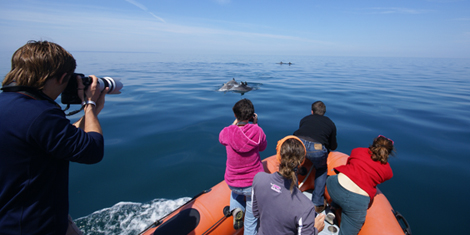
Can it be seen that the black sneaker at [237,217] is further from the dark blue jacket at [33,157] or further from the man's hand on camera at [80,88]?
the man's hand on camera at [80,88]

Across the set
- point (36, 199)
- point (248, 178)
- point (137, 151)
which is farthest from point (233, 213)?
point (137, 151)

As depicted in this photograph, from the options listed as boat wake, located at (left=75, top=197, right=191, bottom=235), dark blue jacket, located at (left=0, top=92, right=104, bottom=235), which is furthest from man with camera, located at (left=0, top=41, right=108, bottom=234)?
boat wake, located at (left=75, top=197, right=191, bottom=235)

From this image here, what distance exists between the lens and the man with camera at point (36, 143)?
4.72 ft

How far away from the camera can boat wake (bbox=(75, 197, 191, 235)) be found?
418 cm

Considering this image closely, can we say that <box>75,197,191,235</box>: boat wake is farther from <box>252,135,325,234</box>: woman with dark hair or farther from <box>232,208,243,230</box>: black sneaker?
<box>252,135,325,234</box>: woman with dark hair

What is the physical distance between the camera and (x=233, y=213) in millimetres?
3365

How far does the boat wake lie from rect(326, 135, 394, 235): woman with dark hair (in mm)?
3382

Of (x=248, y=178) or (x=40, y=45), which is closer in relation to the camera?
(x=40, y=45)

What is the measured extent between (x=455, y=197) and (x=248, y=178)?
5.32 metres

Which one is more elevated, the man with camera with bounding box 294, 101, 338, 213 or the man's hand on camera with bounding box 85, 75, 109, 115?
the man's hand on camera with bounding box 85, 75, 109, 115

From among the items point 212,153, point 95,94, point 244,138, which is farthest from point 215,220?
point 212,153

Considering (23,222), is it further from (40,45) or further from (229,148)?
(229,148)

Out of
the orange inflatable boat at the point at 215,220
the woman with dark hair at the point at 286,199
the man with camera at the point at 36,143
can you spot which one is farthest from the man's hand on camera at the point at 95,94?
the orange inflatable boat at the point at 215,220

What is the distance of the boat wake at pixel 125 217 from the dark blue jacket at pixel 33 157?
9.44ft
